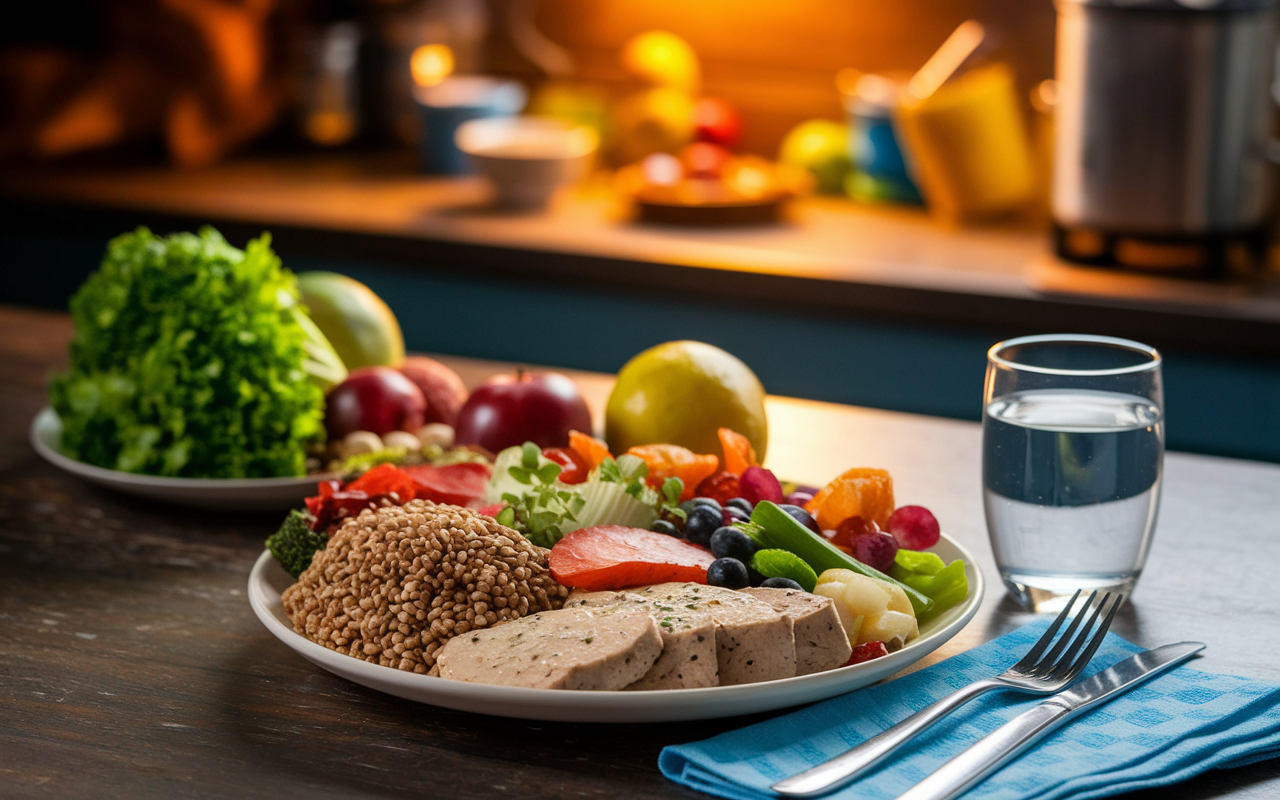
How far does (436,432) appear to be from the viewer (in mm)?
1396

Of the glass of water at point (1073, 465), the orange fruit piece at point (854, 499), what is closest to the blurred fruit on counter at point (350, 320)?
the orange fruit piece at point (854, 499)

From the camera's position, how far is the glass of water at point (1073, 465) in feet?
3.21

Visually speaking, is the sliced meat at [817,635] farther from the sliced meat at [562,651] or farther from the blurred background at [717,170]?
the blurred background at [717,170]

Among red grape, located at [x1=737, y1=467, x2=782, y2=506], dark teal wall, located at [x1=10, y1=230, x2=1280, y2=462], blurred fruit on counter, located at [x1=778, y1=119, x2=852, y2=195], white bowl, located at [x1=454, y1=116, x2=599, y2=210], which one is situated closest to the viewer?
red grape, located at [x1=737, y1=467, x2=782, y2=506]

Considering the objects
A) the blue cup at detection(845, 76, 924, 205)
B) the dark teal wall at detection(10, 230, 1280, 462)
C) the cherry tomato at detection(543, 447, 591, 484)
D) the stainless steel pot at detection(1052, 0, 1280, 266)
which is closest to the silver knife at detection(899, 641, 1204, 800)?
the cherry tomato at detection(543, 447, 591, 484)

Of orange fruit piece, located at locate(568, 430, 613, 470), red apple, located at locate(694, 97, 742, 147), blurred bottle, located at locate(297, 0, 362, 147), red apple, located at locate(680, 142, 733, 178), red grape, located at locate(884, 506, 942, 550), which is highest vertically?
blurred bottle, located at locate(297, 0, 362, 147)

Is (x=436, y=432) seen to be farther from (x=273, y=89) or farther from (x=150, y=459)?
(x=273, y=89)

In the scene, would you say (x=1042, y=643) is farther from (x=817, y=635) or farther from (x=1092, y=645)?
(x=817, y=635)

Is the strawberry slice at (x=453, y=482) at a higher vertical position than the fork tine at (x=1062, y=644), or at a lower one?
higher

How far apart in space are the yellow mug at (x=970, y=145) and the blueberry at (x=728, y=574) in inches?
72.4

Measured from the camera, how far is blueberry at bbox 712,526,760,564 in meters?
0.97

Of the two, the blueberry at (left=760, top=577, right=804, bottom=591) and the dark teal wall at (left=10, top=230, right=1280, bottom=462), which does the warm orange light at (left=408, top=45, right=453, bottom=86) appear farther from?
the blueberry at (left=760, top=577, right=804, bottom=591)

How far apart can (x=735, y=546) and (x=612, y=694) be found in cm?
21

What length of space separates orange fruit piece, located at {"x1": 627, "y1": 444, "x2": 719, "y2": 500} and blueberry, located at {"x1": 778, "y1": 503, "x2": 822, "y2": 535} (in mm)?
136
